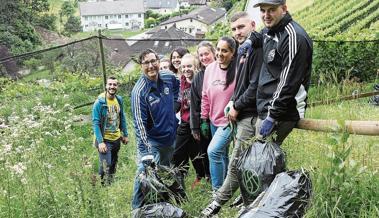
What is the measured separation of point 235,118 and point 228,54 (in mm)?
635

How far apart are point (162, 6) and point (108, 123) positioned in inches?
4821

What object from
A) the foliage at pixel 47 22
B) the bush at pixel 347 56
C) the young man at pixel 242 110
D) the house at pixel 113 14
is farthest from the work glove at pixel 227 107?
the house at pixel 113 14

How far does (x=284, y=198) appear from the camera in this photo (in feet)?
9.65

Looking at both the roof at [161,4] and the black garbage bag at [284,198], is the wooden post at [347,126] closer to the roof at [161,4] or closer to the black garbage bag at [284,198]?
the black garbage bag at [284,198]

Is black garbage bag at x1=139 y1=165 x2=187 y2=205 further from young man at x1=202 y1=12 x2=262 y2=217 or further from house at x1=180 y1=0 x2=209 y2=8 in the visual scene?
house at x1=180 y1=0 x2=209 y2=8

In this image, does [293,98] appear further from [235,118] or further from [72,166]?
[72,166]

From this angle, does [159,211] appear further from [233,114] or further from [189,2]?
[189,2]

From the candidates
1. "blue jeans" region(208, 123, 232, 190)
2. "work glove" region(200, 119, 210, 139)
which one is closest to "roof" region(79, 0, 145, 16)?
"work glove" region(200, 119, 210, 139)

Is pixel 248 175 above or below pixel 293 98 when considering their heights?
below

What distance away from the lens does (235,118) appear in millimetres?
3998

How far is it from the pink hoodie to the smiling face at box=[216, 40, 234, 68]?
7 cm

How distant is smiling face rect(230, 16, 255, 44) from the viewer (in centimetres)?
431

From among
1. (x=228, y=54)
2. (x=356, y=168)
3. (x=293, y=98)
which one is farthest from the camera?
(x=228, y=54)

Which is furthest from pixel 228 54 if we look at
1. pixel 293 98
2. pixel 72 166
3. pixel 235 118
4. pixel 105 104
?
pixel 105 104
